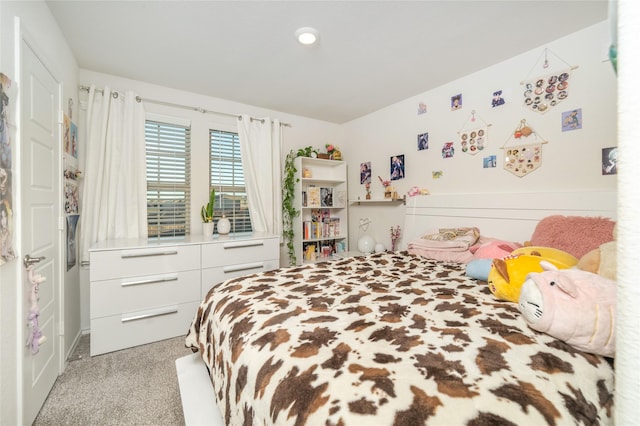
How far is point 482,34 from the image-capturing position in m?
2.00

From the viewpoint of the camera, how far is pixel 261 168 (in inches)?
131

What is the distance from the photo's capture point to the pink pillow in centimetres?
155

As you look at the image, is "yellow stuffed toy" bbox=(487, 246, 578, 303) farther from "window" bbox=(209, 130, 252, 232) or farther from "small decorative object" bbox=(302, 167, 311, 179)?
"window" bbox=(209, 130, 252, 232)

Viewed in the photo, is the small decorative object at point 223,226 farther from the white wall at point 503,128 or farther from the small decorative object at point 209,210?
the white wall at point 503,128

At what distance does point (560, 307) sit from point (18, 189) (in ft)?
7.68

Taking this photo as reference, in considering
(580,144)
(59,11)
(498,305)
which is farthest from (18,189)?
(580,144)

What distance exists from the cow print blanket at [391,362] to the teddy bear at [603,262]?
364 millimetres

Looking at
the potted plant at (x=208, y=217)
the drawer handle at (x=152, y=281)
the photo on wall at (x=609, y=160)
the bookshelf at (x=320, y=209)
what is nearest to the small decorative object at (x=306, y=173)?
the bookshelf at (x=320, y=209)

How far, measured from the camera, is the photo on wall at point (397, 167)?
321 centimetres

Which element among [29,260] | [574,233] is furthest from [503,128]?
[29,260]

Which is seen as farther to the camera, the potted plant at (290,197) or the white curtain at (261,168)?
the potted plant at (290,197)

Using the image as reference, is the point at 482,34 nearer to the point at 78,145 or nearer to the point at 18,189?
the point at 18,189

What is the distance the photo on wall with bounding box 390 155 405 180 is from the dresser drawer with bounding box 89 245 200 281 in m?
2.32

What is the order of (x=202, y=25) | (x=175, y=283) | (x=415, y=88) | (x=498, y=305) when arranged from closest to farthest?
1. (x=498, y=305)
2. (x=202, y=25)
3. (x=175, y=283)
4. (x=415, y=88)
